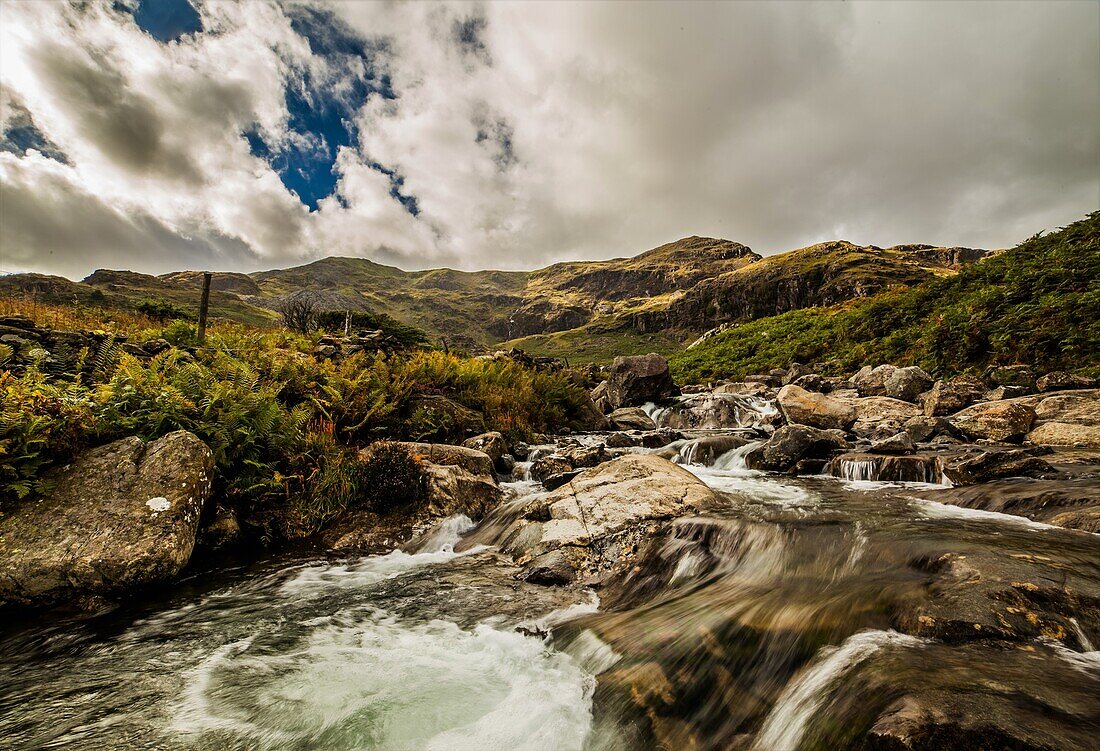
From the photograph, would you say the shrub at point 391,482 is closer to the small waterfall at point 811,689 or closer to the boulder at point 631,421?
the small waterfall at point 811,689

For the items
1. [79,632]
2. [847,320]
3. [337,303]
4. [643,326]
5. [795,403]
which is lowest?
[79,632]

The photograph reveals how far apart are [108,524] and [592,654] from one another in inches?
215

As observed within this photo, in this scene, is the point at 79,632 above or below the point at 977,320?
below

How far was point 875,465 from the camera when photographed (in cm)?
831

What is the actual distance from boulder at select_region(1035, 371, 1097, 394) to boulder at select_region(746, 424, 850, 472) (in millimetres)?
4946

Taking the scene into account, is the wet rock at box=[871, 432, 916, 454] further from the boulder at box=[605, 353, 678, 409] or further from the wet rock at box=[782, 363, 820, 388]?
the wet rock at box=[782, 363, 820, 388]

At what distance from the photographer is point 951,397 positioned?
11.5 metres

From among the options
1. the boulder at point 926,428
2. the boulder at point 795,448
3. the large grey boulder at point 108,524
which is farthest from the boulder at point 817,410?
the large grey boulder at point 108,524

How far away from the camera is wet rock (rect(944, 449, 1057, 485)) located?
6641 mm

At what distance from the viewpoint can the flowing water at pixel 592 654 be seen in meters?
2.55

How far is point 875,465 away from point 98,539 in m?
11.8

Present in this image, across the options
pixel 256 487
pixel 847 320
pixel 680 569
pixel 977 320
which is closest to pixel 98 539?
pixel 256 487

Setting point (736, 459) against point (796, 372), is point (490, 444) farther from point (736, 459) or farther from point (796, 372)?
point (796, 372)

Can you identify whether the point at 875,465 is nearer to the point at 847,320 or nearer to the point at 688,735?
the point at 688,735
